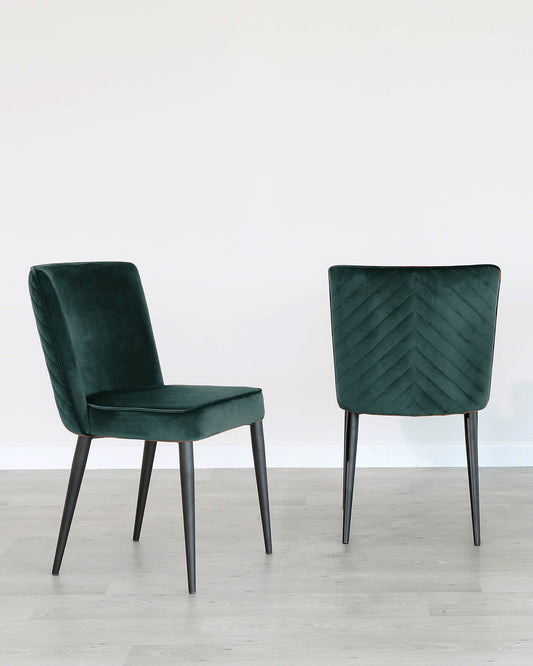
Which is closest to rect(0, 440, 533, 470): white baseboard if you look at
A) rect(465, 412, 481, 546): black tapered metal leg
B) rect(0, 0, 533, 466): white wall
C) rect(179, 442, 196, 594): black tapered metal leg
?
rect(0, 0, 533, 466): white wall

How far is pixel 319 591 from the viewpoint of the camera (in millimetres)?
2107

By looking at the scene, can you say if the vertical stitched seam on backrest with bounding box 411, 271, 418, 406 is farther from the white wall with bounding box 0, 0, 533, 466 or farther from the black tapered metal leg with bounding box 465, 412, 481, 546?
the white wall with bounding box 0, 0, 533, 466

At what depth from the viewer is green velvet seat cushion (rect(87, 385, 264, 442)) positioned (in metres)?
2.10

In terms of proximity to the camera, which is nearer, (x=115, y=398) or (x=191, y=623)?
(x=191, y=623)

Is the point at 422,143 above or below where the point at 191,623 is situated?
above

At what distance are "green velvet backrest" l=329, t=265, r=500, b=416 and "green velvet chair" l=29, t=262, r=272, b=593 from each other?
33 centimetres

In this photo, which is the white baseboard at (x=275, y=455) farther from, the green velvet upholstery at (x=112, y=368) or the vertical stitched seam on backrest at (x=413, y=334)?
the vertical stitched seam on backrest at (x=413, y=334)

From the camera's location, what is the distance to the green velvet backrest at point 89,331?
2.18m

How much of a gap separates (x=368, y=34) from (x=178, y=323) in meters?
1.35

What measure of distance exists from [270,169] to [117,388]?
130cm

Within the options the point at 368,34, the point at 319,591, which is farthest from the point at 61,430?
the point at 368,34

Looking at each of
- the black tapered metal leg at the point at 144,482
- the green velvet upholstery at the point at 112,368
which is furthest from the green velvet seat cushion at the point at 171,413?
the black tapered metal leg at the point at 144,482

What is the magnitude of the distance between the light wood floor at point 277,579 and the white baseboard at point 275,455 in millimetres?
249

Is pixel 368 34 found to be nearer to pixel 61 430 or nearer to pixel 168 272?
pixel 168 272
